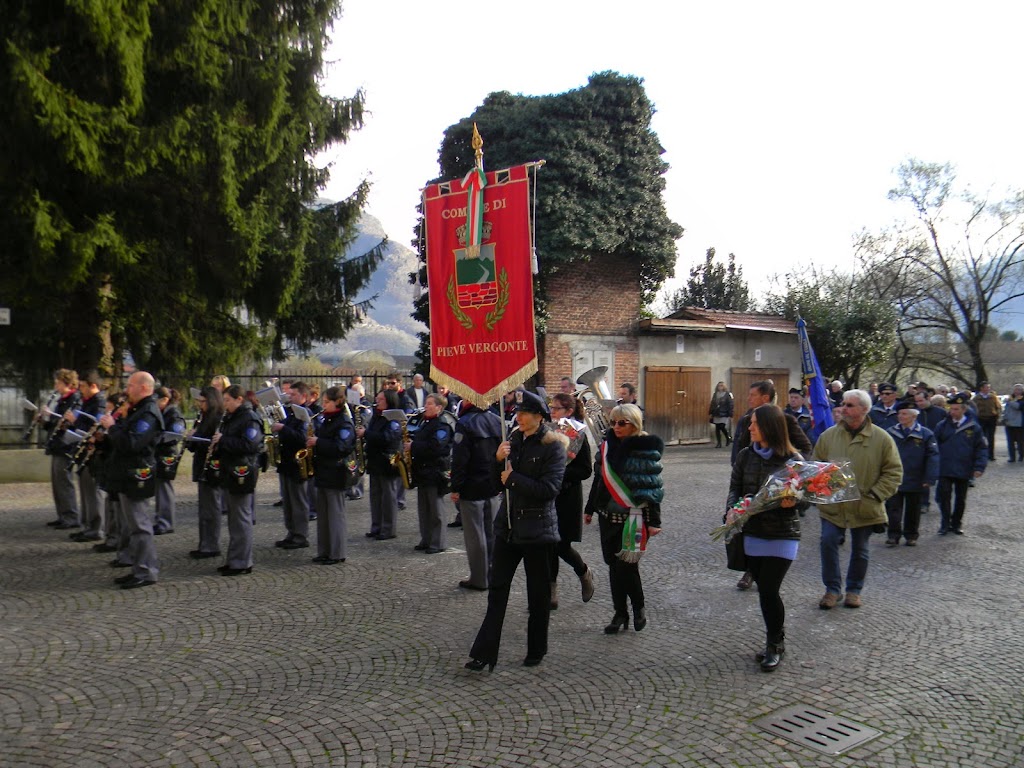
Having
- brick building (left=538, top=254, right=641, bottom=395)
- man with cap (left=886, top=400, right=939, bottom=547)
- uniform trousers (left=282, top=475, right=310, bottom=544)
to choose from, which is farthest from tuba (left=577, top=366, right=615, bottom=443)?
brick building (left=538, top=254, right=641, bottom=395)

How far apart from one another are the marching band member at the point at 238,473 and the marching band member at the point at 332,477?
0.63 meters

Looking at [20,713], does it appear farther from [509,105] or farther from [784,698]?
[509,105]

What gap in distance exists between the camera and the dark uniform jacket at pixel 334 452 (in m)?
8.07

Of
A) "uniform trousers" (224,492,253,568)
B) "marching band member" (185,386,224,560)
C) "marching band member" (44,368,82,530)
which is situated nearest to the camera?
"uniform trousers" (224,492,253,568)

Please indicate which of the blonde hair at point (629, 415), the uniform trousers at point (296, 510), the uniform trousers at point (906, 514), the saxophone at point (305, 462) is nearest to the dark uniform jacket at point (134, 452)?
the saxophone at point (305, 462)

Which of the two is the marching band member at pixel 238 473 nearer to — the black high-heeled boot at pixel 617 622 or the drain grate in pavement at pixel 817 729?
the black high-heeled boot at pixel 617 622

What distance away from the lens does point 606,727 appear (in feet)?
14.2

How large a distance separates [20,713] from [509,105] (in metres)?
21.1

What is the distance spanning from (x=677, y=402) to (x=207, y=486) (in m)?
16.6

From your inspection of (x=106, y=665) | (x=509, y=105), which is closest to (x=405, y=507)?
(x=106, y=665)

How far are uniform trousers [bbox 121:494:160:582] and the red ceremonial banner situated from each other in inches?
119

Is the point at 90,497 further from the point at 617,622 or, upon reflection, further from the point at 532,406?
the point at 617,622

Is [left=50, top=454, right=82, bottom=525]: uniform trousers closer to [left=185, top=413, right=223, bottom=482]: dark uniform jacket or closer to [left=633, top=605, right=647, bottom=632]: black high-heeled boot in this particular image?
[left=185, top=413, right=223, bottom=482]: dark uniform jacket

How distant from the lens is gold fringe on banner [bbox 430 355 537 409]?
606cm
